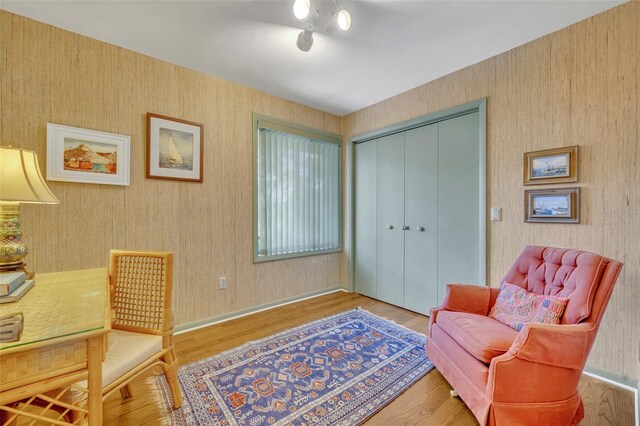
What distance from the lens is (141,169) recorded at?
7.72 feet

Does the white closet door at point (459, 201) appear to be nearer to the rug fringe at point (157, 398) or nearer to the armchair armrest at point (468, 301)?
the armchair armrest at point (468, 301)

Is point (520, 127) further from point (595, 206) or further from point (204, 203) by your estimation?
point (204, 203)

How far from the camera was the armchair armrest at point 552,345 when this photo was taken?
126 cm

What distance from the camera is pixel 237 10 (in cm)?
182

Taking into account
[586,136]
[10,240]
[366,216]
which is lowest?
[10,240]

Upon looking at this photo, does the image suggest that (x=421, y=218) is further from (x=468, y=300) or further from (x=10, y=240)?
(x=10, y=240)

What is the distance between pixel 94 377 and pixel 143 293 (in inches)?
28.2

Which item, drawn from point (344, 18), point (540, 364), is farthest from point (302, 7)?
point (540, 364)

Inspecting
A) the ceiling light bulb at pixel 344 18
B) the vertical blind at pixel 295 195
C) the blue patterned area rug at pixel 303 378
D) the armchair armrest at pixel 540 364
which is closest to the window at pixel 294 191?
the vertical blind at pixel 295 195

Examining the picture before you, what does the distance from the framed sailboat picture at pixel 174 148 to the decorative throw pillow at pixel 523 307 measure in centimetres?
270

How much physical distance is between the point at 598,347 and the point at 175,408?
110 inches

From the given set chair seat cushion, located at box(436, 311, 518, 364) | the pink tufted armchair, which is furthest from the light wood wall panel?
chair seat cushion, located at box(436, 311, 518, 364)

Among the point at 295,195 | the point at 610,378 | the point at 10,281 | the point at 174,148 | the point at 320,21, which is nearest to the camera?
the point at 10,281

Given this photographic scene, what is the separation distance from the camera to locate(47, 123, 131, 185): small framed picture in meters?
1.95
